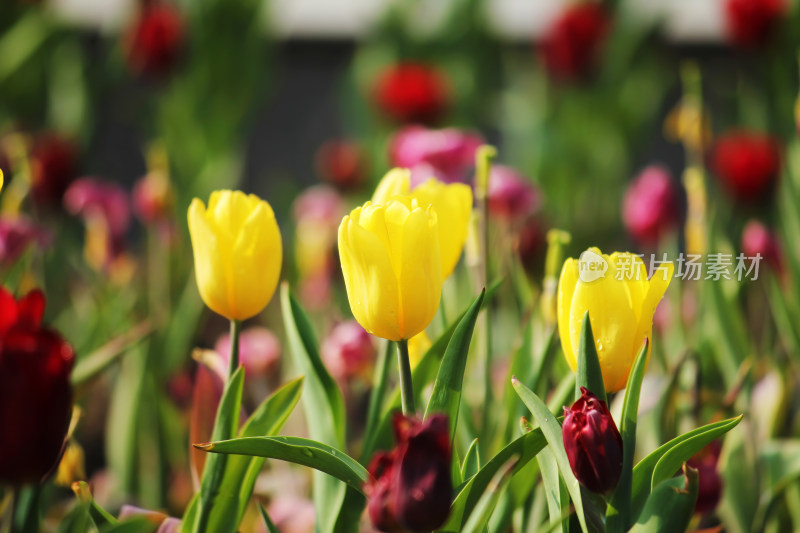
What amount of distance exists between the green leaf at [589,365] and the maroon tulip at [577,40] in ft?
6.20

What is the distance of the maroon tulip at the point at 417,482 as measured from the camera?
0.43 m

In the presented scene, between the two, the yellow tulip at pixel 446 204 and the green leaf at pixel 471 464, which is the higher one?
the yellow tulip at pixel 446 204

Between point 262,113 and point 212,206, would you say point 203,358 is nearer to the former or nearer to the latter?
point 212,206

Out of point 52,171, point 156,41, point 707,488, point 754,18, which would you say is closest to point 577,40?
point 754,18

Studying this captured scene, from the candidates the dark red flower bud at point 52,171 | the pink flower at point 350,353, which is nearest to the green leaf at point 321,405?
the pink flower at point 350,353

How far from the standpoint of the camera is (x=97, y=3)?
3.27 metres

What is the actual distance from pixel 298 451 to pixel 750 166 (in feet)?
4.70

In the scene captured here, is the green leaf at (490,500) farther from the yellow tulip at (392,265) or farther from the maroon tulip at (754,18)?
the maroon tulip at (754,18)

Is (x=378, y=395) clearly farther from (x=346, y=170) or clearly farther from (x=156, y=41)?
(x=156, y=41)

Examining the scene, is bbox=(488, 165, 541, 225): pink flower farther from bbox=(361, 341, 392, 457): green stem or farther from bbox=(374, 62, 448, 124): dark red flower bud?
bbox=(374, 62, 448, 124): dark red flower bud

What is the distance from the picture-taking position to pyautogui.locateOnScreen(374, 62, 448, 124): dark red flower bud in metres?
1.96

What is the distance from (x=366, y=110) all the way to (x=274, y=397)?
2.06m

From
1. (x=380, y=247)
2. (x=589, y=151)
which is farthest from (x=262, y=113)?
(x=380, y=247)

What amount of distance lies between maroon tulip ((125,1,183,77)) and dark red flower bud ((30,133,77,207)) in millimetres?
724
